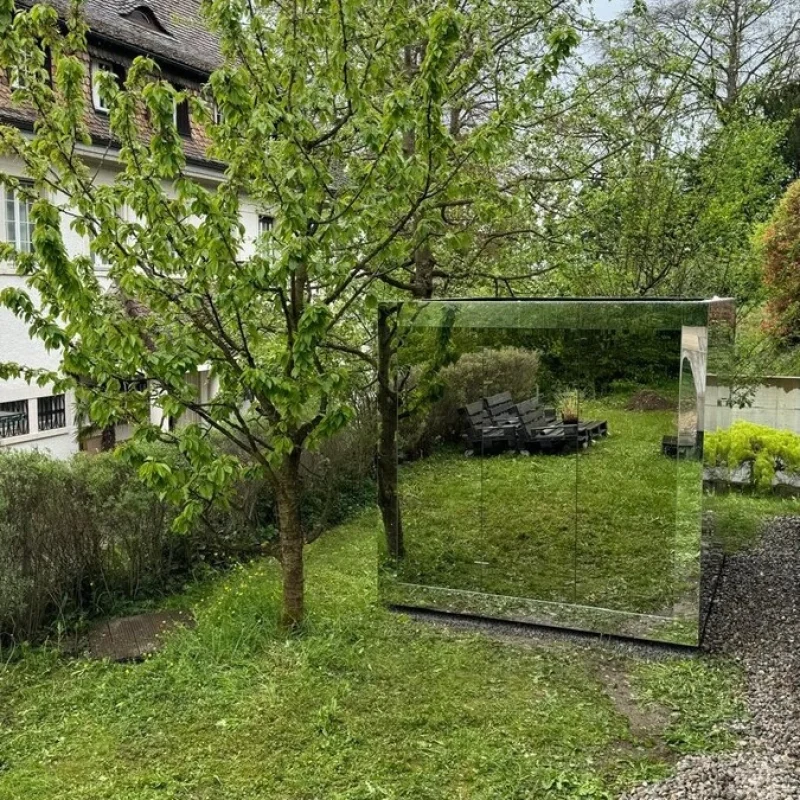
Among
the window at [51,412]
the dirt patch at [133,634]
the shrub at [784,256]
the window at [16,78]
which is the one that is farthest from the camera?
the window at [51,412]

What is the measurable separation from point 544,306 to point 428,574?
2.41 metres

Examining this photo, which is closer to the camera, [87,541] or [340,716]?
[340,716]

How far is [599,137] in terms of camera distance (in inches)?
349

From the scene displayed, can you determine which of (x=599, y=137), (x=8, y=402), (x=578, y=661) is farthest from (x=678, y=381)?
(x=8, y=402)

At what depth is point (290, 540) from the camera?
571 cm

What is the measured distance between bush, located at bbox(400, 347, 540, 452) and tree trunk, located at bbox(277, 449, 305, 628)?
129 centimetres

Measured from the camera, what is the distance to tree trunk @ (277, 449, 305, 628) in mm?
5656

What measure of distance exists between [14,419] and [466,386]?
29.1 feet

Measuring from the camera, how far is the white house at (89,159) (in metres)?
11.6

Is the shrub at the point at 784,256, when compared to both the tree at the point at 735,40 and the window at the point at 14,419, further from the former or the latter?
the window at the point at 14,419

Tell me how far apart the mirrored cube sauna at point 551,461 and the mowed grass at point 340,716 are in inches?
19.1

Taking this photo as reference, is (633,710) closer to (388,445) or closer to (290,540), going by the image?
(290,540)

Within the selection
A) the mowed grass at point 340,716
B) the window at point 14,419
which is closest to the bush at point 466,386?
the mowed grass at point 340,716

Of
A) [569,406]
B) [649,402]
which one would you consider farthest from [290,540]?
[649,402]
